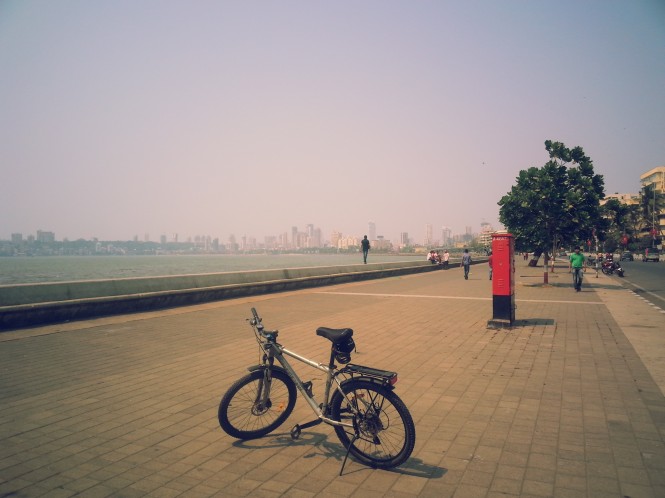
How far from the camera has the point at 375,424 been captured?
370 centimetres

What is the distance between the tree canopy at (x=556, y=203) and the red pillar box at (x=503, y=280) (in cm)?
952

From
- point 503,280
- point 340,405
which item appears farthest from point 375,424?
point 503,280

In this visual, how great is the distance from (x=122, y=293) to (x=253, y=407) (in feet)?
32.2

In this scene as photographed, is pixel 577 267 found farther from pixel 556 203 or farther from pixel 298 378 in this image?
pixel 298 378

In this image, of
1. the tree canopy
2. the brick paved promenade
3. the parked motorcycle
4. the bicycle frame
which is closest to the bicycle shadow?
the brick paved promenade

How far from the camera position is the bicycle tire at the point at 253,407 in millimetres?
4105

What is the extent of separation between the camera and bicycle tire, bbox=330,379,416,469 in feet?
11.6

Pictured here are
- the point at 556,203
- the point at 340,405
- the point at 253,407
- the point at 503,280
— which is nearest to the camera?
the point at 340,405

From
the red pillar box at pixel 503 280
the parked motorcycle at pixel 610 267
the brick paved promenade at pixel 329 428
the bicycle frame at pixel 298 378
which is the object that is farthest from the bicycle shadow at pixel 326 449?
the parked motorcycle at pixel 610 267

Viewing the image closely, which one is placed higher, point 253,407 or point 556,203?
point 556,203

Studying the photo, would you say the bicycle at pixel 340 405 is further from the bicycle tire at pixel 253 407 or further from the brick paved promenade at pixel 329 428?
the brick paved promenade at pixel 329 428

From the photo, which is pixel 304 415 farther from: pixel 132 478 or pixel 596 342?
pixel 596 342

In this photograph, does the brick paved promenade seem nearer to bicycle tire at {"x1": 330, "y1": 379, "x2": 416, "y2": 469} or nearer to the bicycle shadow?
the bicycle shadow

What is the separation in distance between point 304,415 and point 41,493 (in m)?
2.38
